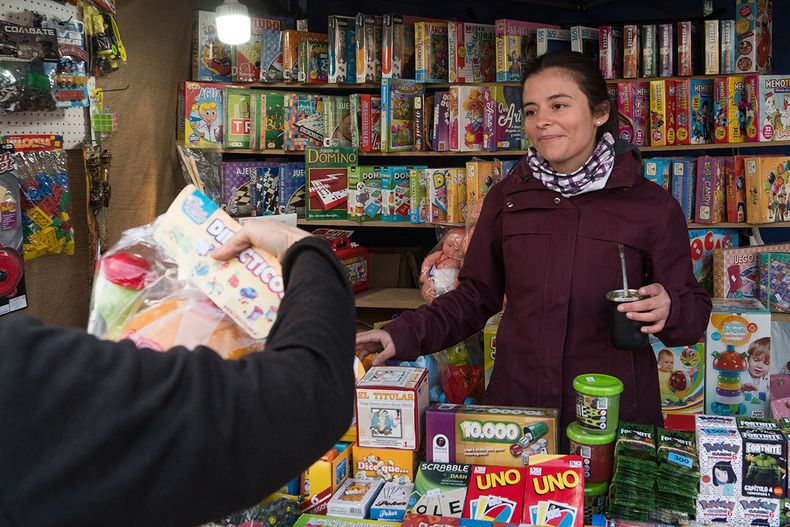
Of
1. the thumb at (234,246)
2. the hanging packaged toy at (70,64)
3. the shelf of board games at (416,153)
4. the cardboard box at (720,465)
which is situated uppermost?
the hanging packaged toy at (70,64)

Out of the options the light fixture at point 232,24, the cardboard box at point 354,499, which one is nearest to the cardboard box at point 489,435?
the cardboard box at point 354,499

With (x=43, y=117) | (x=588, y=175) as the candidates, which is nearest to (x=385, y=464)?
(x=588, y=175)

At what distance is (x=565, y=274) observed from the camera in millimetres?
2148

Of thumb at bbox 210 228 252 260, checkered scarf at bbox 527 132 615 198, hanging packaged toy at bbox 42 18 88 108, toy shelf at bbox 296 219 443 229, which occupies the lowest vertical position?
thumb at bbox 210 228 252 260

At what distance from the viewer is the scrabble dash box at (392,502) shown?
154 centimetres

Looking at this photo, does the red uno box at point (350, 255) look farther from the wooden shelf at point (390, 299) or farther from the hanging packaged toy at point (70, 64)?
the hanging packaged toy at point (70, 64)

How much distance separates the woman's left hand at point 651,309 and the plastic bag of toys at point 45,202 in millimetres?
2253

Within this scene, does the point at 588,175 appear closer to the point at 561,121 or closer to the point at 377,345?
the point at 561,121

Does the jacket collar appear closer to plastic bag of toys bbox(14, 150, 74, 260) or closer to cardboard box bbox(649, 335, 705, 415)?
cardboard box bbox(649, 335, 705, 415)

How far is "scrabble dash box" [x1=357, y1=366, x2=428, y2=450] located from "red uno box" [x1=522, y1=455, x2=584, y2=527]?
0.29m

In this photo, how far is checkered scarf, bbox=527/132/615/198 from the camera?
2141 mm

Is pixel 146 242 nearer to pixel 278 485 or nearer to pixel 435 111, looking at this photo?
pixel 278 485

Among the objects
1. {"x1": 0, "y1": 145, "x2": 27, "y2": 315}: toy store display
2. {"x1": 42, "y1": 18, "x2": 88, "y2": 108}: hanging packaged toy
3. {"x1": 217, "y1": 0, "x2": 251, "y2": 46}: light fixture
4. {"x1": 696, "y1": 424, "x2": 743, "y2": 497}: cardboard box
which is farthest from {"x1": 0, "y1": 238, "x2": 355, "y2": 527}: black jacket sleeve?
{"x1": 217, "y1": 0, "x2": 251, "y2": 46}: light fixture

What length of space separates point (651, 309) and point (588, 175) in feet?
1.62
